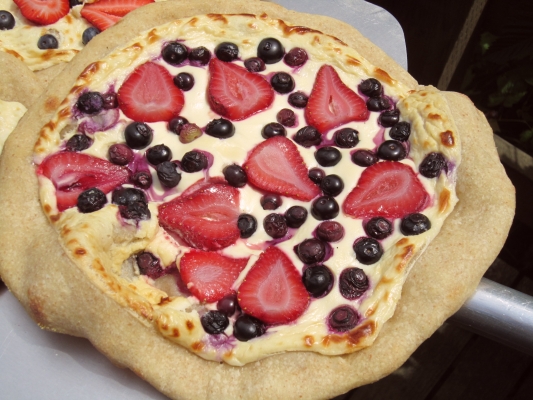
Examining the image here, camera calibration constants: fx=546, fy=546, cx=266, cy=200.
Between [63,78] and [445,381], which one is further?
[445,381]

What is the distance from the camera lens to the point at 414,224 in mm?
2598

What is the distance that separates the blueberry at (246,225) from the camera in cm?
260

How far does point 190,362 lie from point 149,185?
2.86 feet

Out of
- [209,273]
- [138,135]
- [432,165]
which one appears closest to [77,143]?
[138,135]

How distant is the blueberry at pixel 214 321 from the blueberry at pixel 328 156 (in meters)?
0.91

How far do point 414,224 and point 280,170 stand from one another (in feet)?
2.28

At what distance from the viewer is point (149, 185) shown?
106 inches

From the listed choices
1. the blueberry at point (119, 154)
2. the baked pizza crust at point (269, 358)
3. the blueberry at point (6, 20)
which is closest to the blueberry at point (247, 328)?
the baked pizza crust at point (269, 358)

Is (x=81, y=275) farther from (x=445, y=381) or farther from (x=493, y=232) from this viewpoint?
(x=445, y=381)

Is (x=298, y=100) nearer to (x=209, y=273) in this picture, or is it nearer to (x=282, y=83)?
(x=282, y=83)

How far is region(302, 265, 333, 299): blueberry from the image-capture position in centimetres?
245

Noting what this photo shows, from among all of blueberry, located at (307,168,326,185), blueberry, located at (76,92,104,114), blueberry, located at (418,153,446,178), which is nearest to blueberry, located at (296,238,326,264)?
blueberry, located at (307,168,326,185)

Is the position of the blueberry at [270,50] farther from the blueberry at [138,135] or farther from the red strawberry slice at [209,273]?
the red strawberry slice at [209,273]

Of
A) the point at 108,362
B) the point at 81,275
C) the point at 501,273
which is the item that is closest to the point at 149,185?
the point at 81,275
